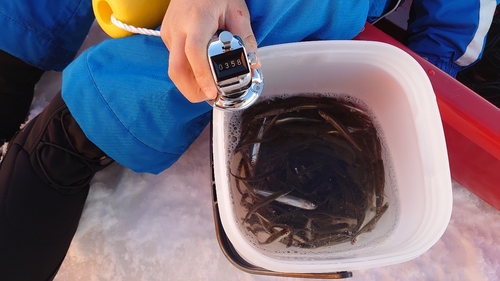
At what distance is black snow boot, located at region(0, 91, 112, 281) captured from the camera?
716 mm

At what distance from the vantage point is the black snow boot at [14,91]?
0.81 metres

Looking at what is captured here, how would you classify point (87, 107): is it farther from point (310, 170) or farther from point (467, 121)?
point (467, 121)

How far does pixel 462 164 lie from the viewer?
0.76 metres

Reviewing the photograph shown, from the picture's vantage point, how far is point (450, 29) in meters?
0.72

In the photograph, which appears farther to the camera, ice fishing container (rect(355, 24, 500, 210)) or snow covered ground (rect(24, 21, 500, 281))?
snow covered ground (rect(24, 21, 500, 281))

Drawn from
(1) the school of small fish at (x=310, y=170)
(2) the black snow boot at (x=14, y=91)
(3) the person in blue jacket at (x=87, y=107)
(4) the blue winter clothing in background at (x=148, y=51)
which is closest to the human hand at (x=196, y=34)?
(3) the person in blue jacket at (x=87, y=107)

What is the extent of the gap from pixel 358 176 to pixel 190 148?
39cm

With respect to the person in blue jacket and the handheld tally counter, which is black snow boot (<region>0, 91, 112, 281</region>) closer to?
the person in blue jacket

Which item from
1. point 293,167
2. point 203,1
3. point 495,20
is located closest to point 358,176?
point 293,167

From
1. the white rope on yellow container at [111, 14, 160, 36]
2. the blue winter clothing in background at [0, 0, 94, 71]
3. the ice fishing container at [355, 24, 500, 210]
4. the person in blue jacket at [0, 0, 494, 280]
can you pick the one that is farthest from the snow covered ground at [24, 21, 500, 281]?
the white rope on yellow container at [111, 14, 160, 36]

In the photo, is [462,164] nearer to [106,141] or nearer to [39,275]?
[106,141]

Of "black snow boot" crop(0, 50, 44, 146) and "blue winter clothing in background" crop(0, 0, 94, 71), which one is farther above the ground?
"blue winter clothing in background" crop(0, 0, 94, 71)

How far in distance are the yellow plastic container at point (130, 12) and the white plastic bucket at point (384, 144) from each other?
181mm

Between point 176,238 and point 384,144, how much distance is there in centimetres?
49
